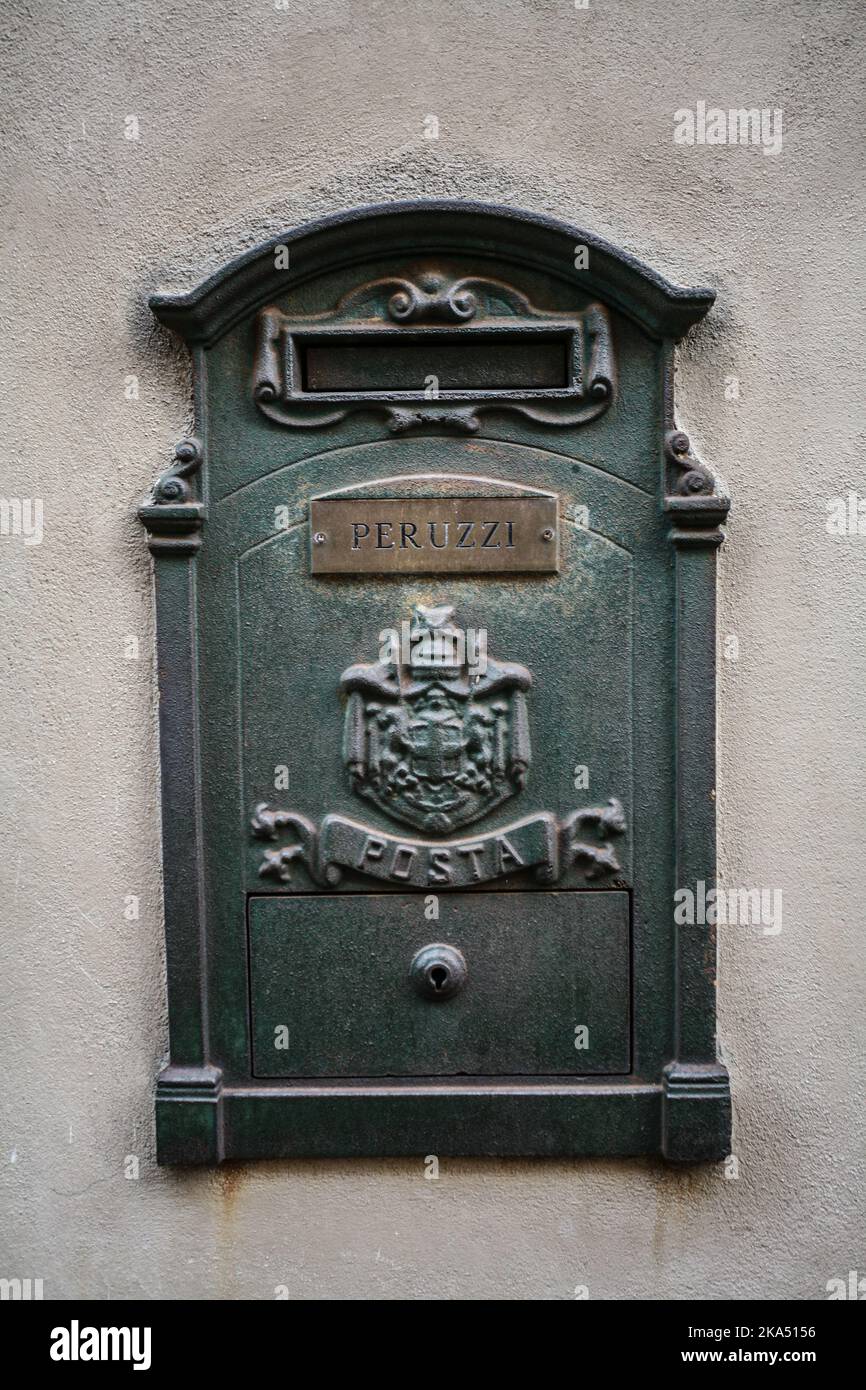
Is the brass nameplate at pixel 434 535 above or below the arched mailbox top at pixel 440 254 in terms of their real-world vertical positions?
below

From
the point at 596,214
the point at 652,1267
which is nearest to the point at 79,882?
the point at 652,1267

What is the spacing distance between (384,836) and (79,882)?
2.79 feet

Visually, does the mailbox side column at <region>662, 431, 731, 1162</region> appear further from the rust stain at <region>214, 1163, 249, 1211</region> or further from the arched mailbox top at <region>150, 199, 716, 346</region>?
the rust stain at <region>214, 1163, 249, 1211</region>

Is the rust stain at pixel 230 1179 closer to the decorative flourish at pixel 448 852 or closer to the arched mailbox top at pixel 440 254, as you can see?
the decorative flourish at pixel 448 852

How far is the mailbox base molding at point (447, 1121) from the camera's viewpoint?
8.78 feet

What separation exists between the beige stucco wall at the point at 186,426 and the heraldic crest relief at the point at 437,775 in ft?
1.34

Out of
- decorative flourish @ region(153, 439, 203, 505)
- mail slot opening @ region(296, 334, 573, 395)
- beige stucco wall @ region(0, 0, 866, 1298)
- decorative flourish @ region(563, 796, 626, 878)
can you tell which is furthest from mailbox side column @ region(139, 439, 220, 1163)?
decorative flourish @ region(563, 796, 626, 878)

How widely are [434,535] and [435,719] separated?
0.48 meters

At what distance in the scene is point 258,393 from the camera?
8.61ft

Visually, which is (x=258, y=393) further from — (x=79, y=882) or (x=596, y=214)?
(x=79, y=882)

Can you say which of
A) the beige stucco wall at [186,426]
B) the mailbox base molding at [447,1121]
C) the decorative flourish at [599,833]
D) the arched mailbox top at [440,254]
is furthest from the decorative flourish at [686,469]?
the mailbox base molding at [447,1121]

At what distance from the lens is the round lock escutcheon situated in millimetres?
2658

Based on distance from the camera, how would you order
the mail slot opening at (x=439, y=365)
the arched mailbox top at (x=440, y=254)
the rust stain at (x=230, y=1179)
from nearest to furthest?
the arched mailbox top at (x=440, y=254) → the mail slot opening at (x=439, y=365) → the rust stain at (x=230, y=1179)

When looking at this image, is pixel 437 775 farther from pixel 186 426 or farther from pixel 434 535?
pixel 186 426
